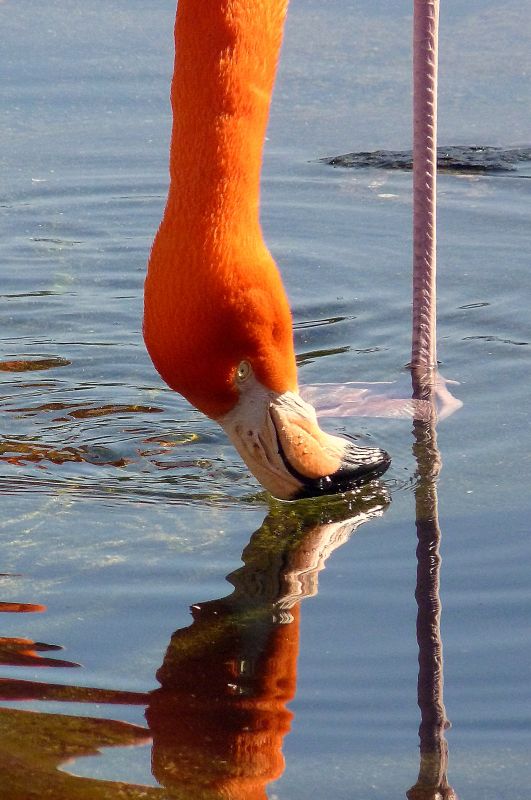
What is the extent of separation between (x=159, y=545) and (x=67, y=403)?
87cm

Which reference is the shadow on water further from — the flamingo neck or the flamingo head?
the flamingo neck

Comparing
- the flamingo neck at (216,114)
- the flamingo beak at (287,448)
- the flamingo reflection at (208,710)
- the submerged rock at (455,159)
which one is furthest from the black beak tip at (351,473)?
the submerged rock at (455,159)

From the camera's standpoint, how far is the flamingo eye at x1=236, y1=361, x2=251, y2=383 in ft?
10.1

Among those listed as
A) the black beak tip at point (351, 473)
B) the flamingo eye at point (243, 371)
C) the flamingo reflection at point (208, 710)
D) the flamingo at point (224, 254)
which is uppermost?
the flamingo at point (224, 254)

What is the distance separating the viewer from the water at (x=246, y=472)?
2.49 m

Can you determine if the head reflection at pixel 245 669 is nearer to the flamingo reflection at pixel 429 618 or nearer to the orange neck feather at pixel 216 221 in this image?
the flamingo reflection at pixel 429 618

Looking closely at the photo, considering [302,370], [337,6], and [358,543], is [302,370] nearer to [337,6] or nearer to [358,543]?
[358,543]

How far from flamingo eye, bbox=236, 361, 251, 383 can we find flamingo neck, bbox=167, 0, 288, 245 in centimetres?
26

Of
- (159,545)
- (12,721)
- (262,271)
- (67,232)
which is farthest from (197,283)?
(67,232)

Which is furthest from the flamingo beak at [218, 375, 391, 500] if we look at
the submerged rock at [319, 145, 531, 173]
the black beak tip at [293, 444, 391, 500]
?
the submerged rock at [319, 145, 531, 173]

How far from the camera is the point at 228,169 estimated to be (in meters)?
3.01

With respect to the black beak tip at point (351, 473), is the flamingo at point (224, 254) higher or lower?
higher

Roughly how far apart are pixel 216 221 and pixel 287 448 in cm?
56

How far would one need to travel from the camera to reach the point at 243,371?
311cm
